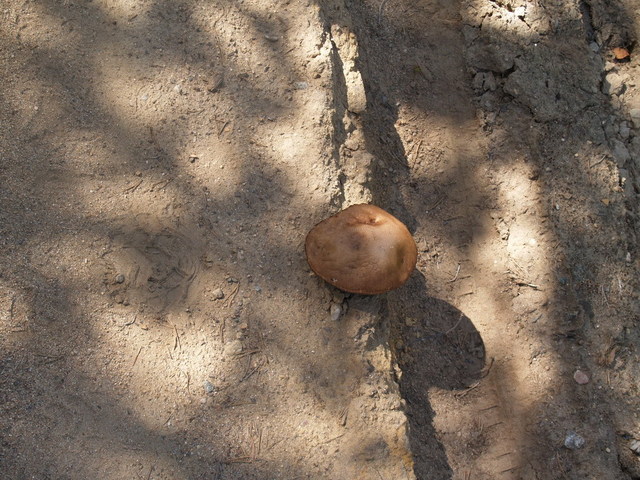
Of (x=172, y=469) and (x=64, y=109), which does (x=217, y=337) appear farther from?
(x=64, y=109)

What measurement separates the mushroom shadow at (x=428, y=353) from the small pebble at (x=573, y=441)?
2.44ft

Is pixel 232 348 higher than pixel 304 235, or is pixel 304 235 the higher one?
pixel 304 235

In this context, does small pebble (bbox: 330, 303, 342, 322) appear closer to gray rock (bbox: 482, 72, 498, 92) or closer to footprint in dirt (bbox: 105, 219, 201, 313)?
footprint in dirt (bbox: 105, 219, 201, 313)

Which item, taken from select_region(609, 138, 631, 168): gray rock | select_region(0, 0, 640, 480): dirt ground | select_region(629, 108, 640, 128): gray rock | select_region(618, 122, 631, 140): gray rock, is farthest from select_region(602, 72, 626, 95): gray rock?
select_region(609, 138, 631, 168): gray rock

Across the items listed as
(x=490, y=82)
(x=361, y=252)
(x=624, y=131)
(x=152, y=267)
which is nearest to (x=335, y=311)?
(x=361, y=252)

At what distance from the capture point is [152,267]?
11.7ft

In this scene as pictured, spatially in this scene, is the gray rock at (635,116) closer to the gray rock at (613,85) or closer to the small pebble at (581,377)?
the gray rock at (613,85)

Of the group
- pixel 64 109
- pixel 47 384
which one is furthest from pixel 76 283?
pixel 64 109

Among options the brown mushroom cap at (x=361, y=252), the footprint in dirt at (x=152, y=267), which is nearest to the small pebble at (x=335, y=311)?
the brown mushroom cap at (x=361, y=252)

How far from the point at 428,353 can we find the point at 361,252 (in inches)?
55.5

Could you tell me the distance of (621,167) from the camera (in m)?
4.80

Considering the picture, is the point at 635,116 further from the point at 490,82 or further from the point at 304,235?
the point at 304,235

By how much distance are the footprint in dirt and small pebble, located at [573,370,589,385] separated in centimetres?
287

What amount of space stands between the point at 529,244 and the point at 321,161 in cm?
187
